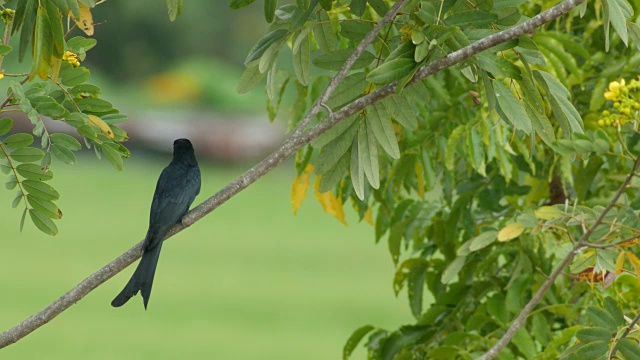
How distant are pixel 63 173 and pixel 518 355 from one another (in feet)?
41.7

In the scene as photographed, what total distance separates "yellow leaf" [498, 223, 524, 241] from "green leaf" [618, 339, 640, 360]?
0.34m

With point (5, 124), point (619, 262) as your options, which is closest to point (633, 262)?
point (619, 262)

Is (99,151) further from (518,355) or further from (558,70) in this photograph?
(518,355)

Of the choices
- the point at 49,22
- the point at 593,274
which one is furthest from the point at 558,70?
the point at 49,22

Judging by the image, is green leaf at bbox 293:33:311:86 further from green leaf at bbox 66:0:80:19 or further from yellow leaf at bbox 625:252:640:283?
yellow leaf at bbox 625:252:640:283

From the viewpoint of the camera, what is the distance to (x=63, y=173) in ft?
48.0

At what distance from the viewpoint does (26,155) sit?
1.72m

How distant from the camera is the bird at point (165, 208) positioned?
1.86m

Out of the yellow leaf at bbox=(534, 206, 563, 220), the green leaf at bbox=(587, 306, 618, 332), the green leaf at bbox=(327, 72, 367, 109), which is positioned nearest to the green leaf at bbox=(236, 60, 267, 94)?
the green leaf at bbox=(327, 72, 367, 109)

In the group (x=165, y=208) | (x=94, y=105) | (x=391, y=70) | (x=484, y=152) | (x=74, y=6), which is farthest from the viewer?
(x=484, y=152)

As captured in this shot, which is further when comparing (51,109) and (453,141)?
(453,141)

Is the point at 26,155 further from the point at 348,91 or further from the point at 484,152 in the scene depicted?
the point at 484,152

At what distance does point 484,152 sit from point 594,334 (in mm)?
678

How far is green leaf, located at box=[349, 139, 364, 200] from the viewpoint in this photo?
1685 mm
